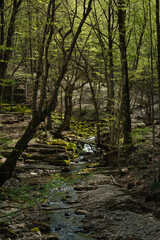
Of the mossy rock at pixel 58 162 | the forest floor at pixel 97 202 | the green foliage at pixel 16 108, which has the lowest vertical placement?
→ the mossy rock at pixel 58 162

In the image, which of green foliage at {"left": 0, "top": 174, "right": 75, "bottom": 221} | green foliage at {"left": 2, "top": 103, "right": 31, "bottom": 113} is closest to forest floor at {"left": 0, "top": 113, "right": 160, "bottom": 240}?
green foliage at {"left": 0, "top": 174, "right": 75, "bottom": 221}

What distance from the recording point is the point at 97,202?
6508 millimetres

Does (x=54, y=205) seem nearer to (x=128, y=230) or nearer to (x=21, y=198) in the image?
(x=21, y=198)

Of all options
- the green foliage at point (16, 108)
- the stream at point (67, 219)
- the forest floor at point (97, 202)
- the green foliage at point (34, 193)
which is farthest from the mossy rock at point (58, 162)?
the green foliage at point (16, 108)

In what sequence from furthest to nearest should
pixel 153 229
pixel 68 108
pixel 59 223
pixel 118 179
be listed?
1. pixel 68 108
2. pixel 118 179
3. pixel 59 223
4. pixel 153 229

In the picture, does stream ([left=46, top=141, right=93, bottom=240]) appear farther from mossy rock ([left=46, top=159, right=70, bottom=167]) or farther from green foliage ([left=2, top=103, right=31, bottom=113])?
green foliage ([left=2, top=103, right=31, bottom=113])

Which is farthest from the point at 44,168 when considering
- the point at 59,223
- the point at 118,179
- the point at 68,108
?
the point at 68,108

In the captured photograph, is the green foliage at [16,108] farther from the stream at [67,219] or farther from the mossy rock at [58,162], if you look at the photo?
the stream at [67,219]

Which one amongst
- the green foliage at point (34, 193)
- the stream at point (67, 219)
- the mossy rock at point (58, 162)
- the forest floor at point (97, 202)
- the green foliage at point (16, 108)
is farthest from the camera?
the green foliage at point (16, 108)

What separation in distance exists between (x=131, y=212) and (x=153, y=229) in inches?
36.2

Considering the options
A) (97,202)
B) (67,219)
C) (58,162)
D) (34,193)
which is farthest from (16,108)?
(67,219)

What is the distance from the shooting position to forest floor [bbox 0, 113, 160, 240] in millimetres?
4832

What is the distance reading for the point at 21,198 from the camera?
6934mm

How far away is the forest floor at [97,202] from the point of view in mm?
4832
